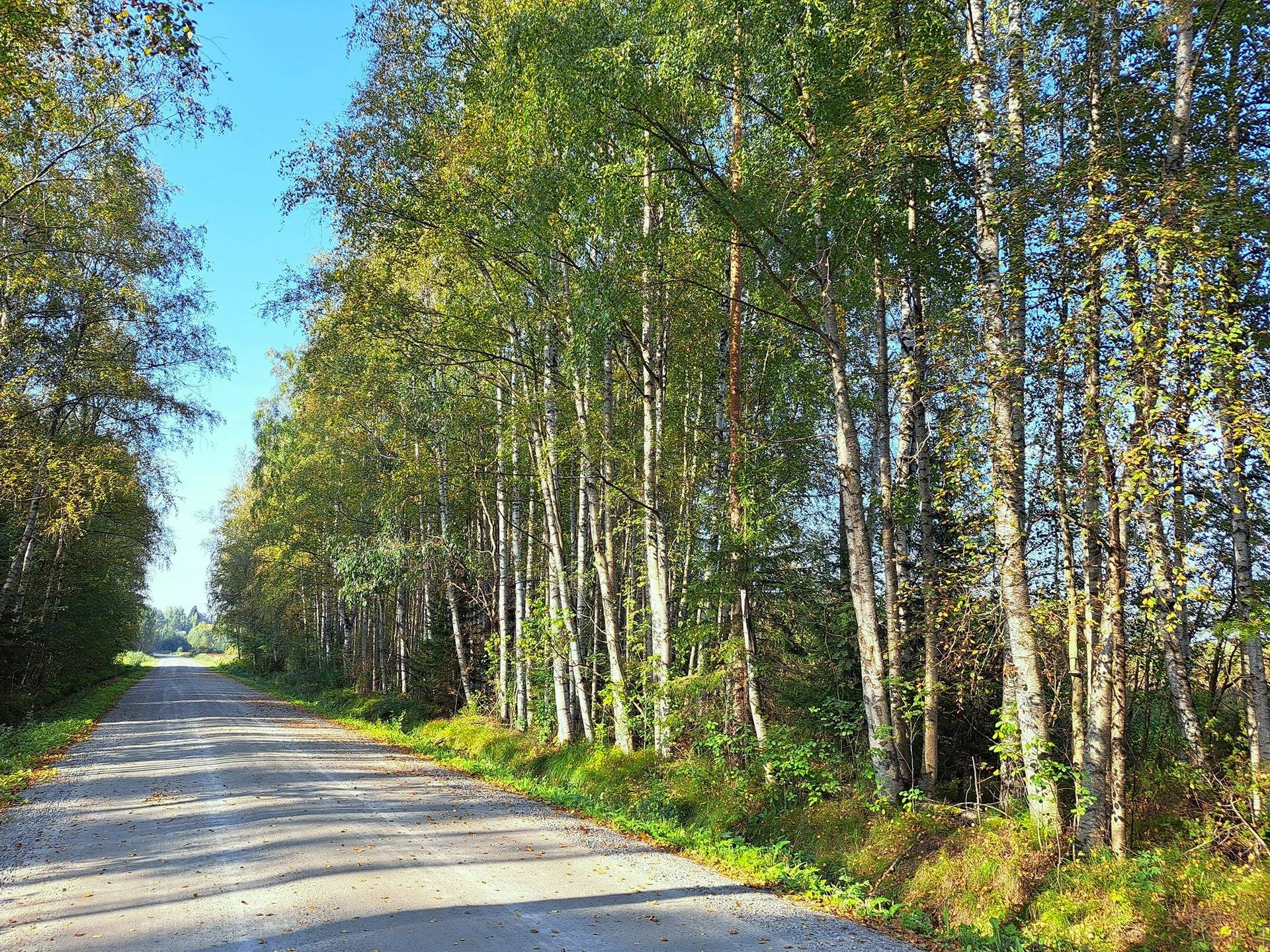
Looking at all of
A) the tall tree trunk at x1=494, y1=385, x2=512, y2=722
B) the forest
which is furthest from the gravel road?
the tall tree trunk at x1=494, y1=385, x2=512, y2=722

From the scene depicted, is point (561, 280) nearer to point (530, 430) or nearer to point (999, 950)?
point (530, 430)

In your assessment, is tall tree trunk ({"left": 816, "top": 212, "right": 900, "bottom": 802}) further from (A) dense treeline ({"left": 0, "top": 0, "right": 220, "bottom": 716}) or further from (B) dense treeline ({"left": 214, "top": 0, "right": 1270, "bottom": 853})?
(A) dense treeline ({"left": 0, "top": 0, "right": 220, "bottom": 716})

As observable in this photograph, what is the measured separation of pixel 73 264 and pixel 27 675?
54.0ft

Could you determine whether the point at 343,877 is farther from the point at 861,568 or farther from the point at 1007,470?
the point at 1007,470

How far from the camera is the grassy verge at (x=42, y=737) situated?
11.0 m

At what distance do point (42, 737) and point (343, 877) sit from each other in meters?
13.1

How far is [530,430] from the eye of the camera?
46.0 ft

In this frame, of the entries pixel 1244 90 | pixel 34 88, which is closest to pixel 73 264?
pixel 34 88

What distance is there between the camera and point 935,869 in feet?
21.2

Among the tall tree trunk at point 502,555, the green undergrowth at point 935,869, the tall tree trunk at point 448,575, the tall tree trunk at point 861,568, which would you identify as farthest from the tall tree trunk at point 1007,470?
the tall tree trunk at point 448,575

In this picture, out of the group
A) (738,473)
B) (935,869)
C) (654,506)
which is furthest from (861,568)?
(654,506)

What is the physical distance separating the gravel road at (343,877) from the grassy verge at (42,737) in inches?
17.8

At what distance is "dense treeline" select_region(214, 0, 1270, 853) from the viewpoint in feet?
19.3

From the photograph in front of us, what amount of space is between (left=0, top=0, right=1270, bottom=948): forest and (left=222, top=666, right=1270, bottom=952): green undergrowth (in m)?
0.07
